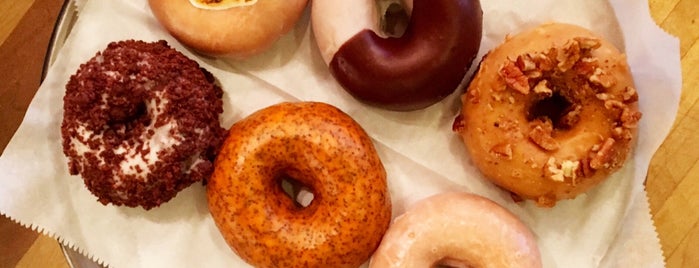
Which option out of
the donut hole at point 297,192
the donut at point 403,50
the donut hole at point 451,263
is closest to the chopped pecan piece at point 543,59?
the donut at point 403,50

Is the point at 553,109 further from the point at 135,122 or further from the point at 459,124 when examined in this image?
the point at 135,122

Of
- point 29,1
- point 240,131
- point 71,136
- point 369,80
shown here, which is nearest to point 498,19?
point 369,80

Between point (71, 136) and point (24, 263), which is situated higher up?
point (71, 136)

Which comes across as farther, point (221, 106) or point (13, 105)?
point (13, 105)

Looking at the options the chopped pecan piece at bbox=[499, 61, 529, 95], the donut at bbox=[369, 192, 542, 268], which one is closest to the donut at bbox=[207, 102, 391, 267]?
the donut at bbox=[369, 192, 542, 268]


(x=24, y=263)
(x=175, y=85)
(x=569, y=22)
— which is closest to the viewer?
(x=175, y=85)

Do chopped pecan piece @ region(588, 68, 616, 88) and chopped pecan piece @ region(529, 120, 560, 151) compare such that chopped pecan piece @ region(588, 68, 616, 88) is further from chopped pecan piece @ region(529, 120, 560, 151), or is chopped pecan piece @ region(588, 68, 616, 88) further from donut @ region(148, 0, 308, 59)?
donut @ region(148, 0, 308, 59)

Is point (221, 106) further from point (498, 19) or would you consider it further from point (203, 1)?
point (498, 19)
